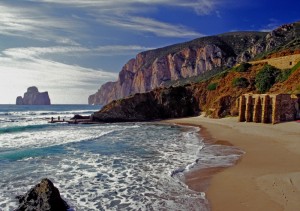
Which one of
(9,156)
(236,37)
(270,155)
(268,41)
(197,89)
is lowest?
(9,156)

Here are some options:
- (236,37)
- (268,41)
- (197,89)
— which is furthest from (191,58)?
(197,89)

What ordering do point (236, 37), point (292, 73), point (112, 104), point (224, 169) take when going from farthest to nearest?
1. point (236, 37)
2. point (112, 104)
3. point (292, 73)
4. point (224, 169)

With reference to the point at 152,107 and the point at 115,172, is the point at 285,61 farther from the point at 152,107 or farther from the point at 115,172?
the point at 115,172

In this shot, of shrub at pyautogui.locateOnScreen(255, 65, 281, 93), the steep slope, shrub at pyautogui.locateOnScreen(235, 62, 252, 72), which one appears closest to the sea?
shrub at pyautogui.locateOnScreen(255, 65, 281, 93)

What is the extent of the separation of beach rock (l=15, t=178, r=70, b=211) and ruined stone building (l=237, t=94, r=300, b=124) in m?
31.2

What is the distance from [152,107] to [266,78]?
72.3 feet

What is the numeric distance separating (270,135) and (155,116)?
33958 millimetres

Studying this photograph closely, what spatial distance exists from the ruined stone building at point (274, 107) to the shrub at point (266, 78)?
41.3ft

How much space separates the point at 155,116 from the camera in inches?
2400

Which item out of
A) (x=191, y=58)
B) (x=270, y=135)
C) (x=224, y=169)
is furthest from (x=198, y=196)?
(x=191, y=58)

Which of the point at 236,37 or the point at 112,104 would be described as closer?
the point at 112,104

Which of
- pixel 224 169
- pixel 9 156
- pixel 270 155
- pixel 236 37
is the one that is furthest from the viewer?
pixel 236 37

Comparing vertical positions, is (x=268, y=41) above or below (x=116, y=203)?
above

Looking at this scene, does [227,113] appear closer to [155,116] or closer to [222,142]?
[155,116]
